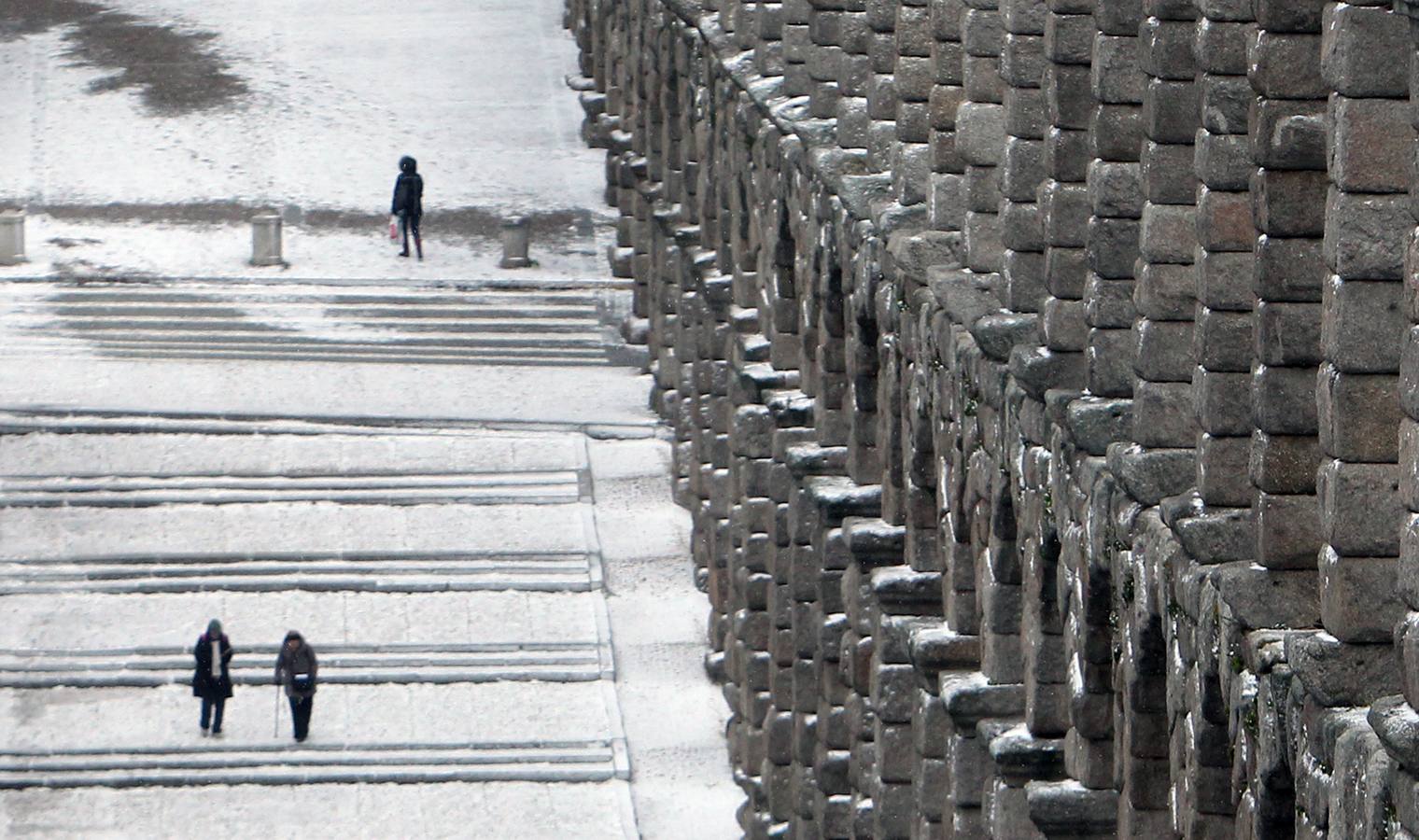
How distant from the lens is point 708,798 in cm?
3591

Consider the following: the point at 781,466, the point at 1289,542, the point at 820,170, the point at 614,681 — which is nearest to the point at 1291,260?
the point at 1289,542

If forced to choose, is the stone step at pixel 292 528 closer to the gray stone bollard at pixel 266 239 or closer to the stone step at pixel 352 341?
the stone step at pixel 352 341

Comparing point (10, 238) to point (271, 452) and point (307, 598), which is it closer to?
point (271, 452)

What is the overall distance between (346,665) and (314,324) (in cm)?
1635

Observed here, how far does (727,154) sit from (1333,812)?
963 inches

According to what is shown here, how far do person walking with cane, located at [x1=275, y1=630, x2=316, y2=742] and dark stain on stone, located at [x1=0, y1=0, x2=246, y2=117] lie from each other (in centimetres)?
3162

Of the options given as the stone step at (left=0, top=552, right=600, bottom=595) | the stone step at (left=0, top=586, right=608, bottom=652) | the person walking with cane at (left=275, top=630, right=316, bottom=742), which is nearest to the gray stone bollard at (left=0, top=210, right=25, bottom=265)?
the stone step at (left=0, top=552, right=600, bottom=595)

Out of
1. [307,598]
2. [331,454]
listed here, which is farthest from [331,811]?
[331,454]

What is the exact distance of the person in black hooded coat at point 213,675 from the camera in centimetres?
3656

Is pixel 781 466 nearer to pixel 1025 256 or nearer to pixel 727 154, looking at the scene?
pixel 727 154

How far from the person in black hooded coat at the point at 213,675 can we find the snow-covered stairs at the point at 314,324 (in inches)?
645

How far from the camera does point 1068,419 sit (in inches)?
806

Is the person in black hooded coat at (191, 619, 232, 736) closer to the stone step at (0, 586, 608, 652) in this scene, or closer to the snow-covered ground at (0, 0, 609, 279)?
the stone step at (0, 586, 608, 652)

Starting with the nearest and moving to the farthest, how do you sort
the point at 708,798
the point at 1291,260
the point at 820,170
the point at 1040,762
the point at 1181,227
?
1. the point at 1291,260
2. the point at 1181,227
3. the point at 1040,762
4. the point at 820,170
5. the point at 708,798
